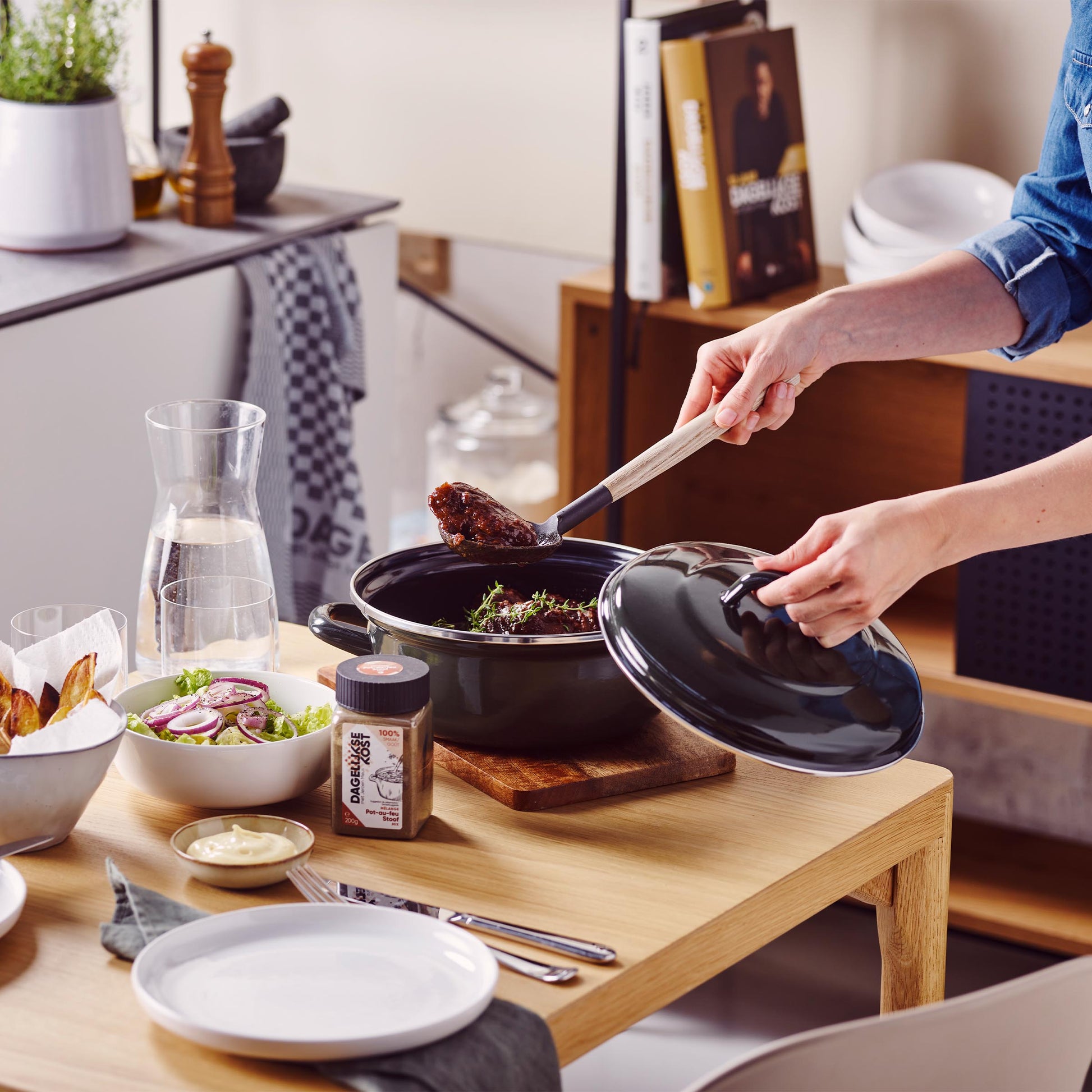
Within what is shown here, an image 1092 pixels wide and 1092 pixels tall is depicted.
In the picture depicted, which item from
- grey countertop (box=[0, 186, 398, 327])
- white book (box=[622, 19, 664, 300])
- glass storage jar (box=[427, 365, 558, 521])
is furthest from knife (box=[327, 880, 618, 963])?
glass storage jar (box=[427, 365, 558, 521])

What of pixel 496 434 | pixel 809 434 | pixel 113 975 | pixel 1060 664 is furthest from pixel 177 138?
pixel 113 975

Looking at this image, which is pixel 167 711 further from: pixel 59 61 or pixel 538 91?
pixel 538 91

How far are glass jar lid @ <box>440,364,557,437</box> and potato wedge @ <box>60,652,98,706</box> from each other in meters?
1.62

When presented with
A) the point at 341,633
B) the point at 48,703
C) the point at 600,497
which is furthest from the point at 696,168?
the point at 48,703

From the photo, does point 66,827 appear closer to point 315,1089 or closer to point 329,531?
point 315,1089

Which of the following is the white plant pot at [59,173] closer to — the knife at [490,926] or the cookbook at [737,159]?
the cookbook at [737,159]

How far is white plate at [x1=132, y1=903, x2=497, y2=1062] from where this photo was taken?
807 mm

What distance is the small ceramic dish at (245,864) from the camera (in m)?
0.97

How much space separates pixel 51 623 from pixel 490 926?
1.47 feet

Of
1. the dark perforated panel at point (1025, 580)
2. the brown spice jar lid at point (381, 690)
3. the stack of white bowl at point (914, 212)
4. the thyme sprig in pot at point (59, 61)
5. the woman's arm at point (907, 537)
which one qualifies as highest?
the thyme sprig in pot at point (59, 61)

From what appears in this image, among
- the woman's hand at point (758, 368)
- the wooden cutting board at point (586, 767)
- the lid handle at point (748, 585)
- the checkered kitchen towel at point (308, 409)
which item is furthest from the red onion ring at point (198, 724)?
the checkered kitchen towel at point (308, 409)

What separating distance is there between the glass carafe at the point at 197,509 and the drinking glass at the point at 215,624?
20 millimetres

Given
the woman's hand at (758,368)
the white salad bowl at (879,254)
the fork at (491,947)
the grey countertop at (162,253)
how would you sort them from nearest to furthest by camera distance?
the fork at (491,947)
the woman's hand at (758,368)
the grey countertop at (162,253)
the white salad bowl at (879,254)

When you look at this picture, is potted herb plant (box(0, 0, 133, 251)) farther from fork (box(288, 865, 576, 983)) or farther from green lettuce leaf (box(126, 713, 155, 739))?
fork (box(288, 865, 576, 983))
